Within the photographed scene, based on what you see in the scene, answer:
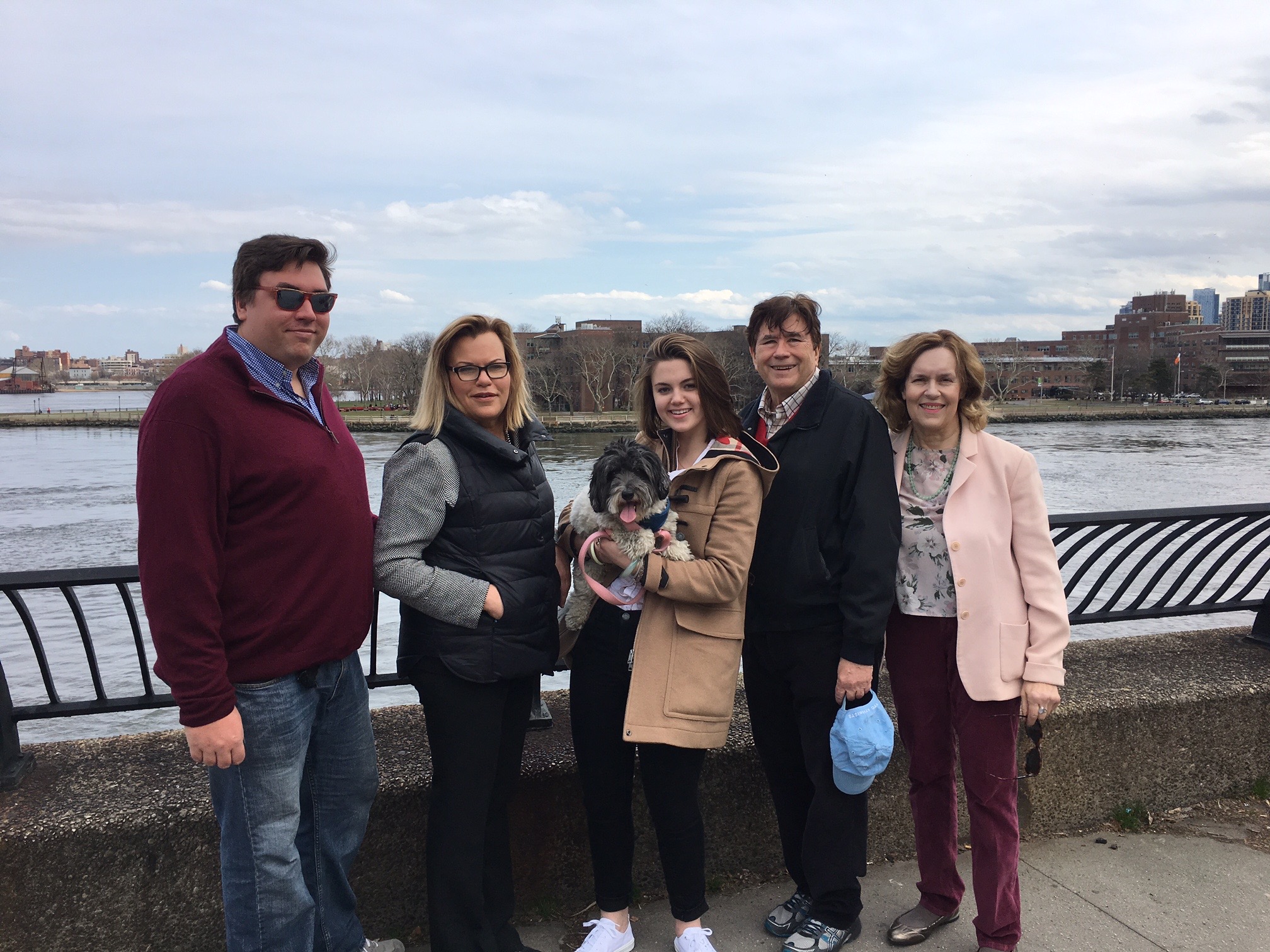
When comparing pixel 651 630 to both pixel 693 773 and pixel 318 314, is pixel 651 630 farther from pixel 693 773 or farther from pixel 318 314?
pixel 318 314

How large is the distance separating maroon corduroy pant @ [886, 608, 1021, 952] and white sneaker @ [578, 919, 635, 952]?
1148 mm

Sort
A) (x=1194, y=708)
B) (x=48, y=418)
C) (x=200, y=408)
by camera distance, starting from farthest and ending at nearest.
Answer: (x=48, y=418) → (x=1194, y=708) → (x=200, y=408)

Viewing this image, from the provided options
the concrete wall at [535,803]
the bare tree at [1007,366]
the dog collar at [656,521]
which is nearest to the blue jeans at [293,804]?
the concrete wall at [535,803]

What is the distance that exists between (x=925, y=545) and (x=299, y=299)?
2.26 metres

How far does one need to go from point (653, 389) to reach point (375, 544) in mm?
1086

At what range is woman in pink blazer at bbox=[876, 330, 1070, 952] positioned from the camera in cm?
297

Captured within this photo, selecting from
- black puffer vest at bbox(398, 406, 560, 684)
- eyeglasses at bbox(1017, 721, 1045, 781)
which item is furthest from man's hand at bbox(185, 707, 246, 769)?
eyeglasses at bbox(1017, 721, 1045, 781)

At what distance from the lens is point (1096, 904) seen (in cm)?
339

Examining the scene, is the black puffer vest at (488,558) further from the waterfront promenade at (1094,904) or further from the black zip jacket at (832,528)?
the waterfront promenade at (1094,904)

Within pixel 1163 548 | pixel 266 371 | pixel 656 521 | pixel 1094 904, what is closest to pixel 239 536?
pixel 266 371

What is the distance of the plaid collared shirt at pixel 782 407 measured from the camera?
10.2 ft

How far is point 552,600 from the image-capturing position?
290cm

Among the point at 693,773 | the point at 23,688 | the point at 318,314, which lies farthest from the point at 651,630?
the point at 23,688

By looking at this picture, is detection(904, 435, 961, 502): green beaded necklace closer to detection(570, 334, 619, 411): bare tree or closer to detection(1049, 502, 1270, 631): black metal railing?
detection(1049, 502, 1270, 631): black metal railing
